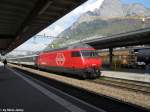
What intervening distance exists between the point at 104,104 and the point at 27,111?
3.42m

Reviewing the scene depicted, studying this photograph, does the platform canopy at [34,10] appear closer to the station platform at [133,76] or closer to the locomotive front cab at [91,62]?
the locomotive front cab at [91,62]

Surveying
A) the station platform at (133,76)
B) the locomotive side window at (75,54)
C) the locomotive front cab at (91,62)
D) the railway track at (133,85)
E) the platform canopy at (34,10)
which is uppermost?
the platform canopy at (34,10)

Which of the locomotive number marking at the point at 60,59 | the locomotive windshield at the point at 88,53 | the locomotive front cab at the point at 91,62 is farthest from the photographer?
the locomotive number marking at the point at 60,59

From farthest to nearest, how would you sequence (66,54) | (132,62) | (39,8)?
(132,62), (66,54), (39,8)

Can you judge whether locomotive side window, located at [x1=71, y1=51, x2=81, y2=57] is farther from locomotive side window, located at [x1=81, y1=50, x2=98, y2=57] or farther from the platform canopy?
the platform canopy

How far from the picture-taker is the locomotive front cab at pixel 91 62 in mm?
21650

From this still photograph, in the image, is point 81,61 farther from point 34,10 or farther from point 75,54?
point 34,10

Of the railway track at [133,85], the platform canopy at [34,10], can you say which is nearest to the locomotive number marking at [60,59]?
the platform canopy at [34,10]

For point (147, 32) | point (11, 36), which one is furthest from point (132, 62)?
point (11, 36)

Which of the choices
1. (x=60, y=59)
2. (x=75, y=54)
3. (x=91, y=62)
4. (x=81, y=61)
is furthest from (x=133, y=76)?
(x=60, y=59)

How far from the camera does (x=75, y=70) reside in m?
22.6

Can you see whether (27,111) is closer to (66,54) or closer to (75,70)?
(75,70)

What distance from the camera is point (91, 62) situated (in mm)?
22109

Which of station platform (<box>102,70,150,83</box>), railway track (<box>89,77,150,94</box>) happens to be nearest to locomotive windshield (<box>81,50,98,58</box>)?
railway track (<box>89,77,150,94</box>)
